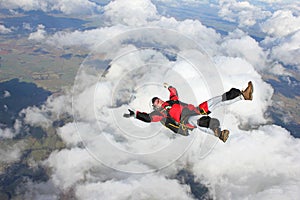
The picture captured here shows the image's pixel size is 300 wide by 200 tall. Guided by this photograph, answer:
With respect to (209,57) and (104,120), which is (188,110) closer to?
(209,57)


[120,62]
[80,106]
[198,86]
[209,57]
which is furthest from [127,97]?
[209,57]

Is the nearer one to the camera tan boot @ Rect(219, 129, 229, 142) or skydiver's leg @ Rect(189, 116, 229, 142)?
skydiver's leg @ Rect(189, 116, 229, 142)

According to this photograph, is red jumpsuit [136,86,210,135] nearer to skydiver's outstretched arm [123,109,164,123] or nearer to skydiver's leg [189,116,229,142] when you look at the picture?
skydiver's outstretched arm [123,109,164,123]

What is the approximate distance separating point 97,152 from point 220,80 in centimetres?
446

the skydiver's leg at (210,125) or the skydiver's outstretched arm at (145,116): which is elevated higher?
the skydiver's leg at (210,125)

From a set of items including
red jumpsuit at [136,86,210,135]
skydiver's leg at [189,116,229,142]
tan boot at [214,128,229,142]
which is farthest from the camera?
red jumpsuit at [136,86,210,135]

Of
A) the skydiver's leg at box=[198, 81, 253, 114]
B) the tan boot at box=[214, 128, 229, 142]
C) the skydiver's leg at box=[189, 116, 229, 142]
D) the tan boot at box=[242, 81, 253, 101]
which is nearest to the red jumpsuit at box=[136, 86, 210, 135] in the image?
the skydiver's leg at box=[198, 81, 253, 114]

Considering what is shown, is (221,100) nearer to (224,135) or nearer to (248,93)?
(248,93)

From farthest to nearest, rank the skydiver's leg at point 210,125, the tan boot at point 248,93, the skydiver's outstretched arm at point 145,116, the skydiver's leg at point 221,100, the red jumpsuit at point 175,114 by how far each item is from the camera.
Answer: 1. the red jumpsuit at point 175,114
2. the skydiver's outstretched arm at point 145,116
3. the skydiver's leg at point 221,100
4. the skydiver's leg at point 210,125
5. the tan boot at point 248,93

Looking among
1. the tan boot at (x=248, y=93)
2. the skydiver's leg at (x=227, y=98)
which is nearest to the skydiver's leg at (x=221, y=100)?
the skydiver's leg at (x=227, y=98)

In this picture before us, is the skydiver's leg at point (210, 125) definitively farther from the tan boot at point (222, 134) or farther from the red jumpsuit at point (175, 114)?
the red jumpsuit at point (175, 114)

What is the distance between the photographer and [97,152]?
26.6 ft

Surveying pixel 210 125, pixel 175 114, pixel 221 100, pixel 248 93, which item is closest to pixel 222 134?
pixel 210 125

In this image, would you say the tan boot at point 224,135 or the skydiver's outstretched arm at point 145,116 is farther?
the skydiver's outstretched arm at point 145,116
